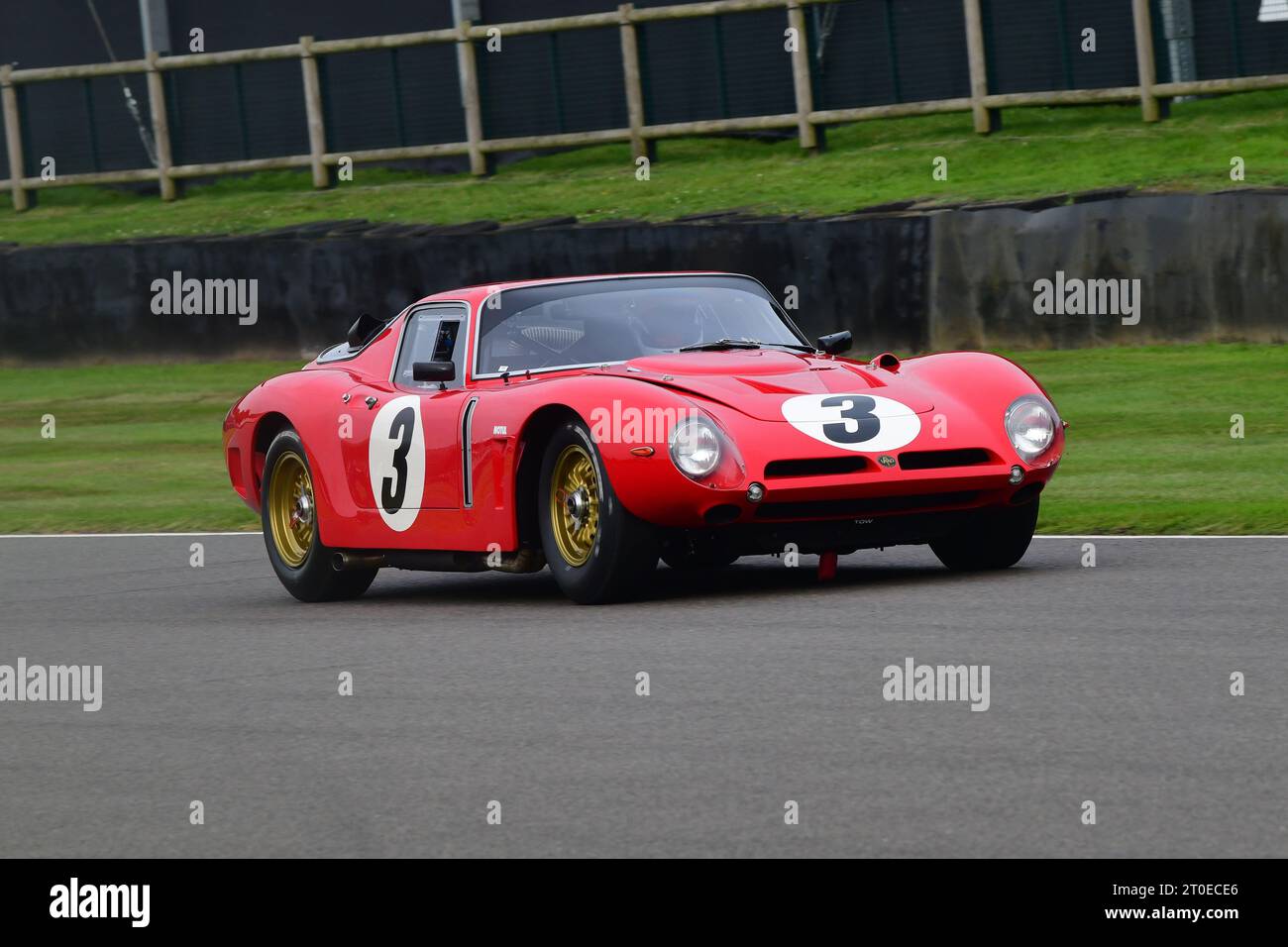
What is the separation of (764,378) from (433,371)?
1.40m

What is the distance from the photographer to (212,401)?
19.4 metres

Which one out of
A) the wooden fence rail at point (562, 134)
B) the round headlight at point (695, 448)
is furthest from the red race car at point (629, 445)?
the wooden fence rail at point (562, 134)

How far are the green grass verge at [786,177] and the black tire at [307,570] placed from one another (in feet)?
26.3

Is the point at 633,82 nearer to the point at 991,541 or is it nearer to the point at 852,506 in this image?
the point at 991,541

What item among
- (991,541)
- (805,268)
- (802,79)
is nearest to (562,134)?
(802,79)

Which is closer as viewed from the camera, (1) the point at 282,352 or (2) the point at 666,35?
(1) the point at 282,352

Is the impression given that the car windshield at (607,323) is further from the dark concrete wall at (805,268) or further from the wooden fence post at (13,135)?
the wooden fence post at (13,135)

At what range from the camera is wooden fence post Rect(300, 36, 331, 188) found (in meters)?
24.1

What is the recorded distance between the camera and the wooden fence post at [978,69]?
67.7 ft

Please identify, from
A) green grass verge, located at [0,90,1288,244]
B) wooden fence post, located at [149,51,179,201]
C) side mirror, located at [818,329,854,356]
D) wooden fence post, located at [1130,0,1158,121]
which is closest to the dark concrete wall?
green grass verge, located at [0,90,1288,244]

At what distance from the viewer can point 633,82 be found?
22.2m

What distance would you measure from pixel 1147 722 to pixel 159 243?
49.2ft
